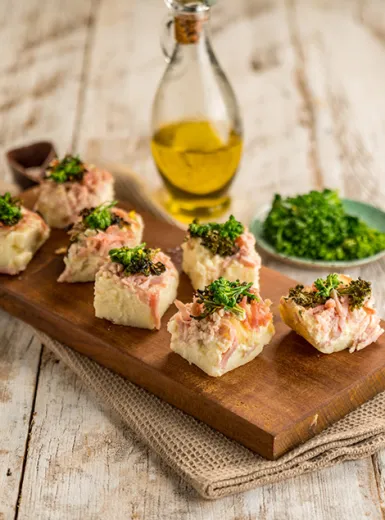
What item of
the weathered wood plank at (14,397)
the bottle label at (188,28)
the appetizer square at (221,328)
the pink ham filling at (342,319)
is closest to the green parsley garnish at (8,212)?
the weathered wood plank at (14,397)

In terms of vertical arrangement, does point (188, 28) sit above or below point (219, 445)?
above

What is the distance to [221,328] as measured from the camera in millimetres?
3195

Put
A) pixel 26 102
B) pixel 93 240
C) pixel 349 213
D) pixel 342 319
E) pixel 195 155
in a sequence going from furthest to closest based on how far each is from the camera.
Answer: pixel 26 102 < pixel 349 213 < pixel 195 155 < pixel 93 240 < pixel 342 319

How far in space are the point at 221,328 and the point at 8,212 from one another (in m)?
1.37

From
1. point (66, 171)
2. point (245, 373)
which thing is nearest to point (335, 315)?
point (245, 373)

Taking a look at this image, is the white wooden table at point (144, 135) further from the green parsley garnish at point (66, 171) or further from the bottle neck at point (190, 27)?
the bottle neck at point (190, 27)

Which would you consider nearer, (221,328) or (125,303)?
(221,328)

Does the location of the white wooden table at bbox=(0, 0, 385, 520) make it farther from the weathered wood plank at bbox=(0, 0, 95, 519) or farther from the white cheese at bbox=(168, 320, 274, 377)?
the white cheese at bbox=(168, 320, 274, 377)

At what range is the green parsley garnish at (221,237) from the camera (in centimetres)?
374

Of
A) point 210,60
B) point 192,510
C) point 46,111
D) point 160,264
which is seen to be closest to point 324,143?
point 210,60

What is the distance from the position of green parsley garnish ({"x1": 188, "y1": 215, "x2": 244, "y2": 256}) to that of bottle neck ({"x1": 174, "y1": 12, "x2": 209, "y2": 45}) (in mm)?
1212

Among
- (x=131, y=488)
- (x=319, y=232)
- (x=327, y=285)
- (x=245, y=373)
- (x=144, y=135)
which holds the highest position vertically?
(x=327, y=285)

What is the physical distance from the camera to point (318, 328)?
328 cm

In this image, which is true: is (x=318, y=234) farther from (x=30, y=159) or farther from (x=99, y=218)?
(x=30, y=159)
